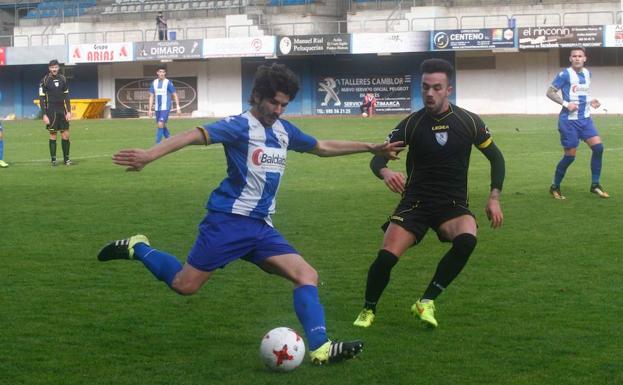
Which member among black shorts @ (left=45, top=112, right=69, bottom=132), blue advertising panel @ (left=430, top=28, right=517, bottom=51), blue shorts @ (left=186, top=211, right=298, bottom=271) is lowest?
blue shorts @ (left=186, top=211, right=298, bottom=271)

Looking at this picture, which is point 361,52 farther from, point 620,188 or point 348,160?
point 620,188

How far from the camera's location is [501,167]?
283 inches

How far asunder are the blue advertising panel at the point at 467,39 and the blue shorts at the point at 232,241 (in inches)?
1527

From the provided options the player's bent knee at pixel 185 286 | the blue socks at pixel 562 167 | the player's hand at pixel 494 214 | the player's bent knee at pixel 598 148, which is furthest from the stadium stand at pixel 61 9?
the player's bent knee at pixel 185 286

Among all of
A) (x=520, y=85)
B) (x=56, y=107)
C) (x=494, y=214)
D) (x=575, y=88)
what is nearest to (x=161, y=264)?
(x=494, y=214)

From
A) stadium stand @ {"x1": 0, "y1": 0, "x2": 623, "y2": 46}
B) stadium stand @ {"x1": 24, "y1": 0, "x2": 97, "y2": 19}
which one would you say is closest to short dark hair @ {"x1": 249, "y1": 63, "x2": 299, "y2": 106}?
stadium stand @ {"x1": 0, "y1": 0, "x2": 623, "y2": 46}

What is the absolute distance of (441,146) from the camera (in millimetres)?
7023

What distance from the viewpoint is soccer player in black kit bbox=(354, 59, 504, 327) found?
271 inches

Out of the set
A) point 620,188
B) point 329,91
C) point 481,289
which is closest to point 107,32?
point 329,91

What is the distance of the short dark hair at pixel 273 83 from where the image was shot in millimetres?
5918

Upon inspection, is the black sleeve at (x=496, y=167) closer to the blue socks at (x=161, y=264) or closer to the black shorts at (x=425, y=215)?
the black shorts at (x=425, y=215)

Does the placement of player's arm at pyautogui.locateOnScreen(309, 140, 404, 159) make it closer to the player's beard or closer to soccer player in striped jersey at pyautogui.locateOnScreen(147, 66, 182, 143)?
the player's beard

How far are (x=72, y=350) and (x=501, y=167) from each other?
3.06m

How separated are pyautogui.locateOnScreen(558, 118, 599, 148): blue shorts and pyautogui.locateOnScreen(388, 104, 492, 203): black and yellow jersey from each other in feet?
25.0
